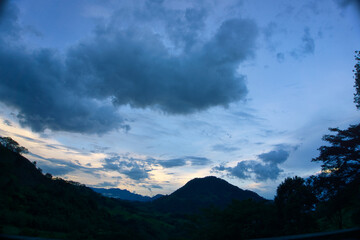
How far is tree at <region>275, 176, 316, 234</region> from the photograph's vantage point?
16609 mm

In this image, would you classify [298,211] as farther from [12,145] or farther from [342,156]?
[12,145]

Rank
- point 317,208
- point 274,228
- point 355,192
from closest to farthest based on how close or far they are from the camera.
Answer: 1. point 274,228
2. point 355,192
3. point 317,208

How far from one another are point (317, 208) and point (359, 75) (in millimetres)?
12899

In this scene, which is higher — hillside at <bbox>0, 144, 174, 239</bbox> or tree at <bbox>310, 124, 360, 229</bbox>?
tree at <bbox>310, 124, 360, 229</bbox>

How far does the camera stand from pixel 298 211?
57.8 ft

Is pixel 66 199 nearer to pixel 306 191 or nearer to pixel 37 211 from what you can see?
pixel 37 211

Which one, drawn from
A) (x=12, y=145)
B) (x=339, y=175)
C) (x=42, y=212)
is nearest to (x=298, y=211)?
(x=339, y=175)

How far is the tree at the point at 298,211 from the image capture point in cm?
1661

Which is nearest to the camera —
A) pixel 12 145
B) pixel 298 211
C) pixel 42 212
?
pixel 298 211

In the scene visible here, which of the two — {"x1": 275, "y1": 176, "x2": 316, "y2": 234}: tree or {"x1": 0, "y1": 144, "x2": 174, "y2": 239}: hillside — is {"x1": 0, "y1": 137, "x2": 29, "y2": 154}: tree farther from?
{"x1": 275, "y1": 176, "x2": 316, "y2": 234}: tree

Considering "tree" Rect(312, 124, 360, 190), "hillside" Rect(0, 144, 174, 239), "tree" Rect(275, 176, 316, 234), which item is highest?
"tree" Rect(312, 124, 360, 190)

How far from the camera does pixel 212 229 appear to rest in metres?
16.2

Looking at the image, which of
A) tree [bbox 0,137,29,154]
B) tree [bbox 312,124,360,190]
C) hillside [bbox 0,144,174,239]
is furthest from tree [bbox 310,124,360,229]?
tree [bbox 0,137,29,154]

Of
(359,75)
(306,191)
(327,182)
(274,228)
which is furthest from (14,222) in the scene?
(359,75)
